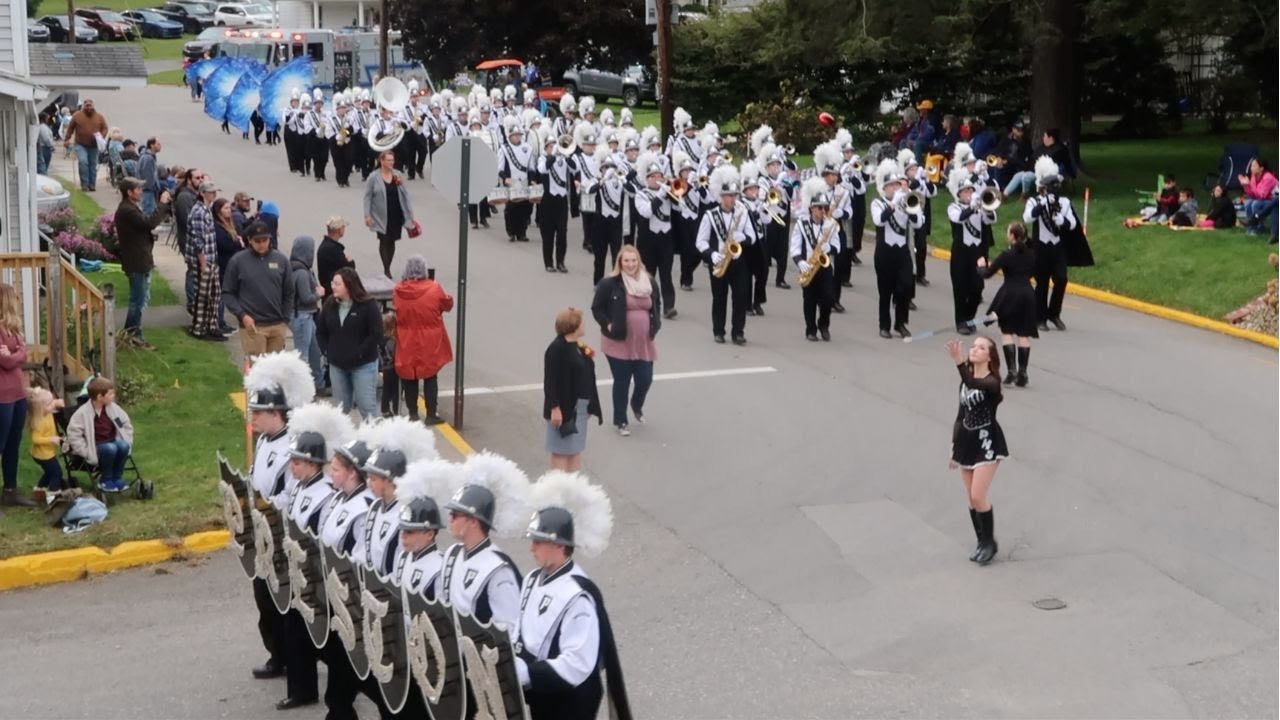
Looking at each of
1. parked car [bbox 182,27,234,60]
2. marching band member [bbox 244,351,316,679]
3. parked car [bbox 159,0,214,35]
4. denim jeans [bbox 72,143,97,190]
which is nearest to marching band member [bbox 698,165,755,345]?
marching band member [bbox 244,351,316,679]

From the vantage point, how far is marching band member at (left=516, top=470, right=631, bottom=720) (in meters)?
6.80

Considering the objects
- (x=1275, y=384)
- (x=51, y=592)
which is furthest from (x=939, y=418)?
(x=51, y=592)

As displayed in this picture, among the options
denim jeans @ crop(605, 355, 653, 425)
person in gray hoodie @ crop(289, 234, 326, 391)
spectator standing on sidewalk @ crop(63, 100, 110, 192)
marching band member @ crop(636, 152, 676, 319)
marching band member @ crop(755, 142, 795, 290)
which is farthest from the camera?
spectator standing on sidewalk @ crop(63, 100, 110, 192)

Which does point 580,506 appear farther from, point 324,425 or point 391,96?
point 391,96

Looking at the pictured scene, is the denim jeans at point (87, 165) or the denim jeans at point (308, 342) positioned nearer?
the denim jeans at point (308, 342)

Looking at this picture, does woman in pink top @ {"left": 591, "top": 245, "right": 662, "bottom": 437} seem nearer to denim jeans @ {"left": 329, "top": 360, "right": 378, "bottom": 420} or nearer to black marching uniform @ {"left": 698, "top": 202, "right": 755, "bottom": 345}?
denim jeans @ {"left": 329, "top": 360, "right": 378, "bottom": 420}

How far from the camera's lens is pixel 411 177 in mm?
31641

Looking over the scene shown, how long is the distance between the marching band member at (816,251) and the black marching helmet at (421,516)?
11.2 m

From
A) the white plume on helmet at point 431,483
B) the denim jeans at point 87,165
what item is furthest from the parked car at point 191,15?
the white plume on helmet at point 431,483

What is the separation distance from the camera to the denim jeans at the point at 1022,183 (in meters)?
26.1

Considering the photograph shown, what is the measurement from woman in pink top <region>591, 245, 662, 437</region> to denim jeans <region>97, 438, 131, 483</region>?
3.94 m

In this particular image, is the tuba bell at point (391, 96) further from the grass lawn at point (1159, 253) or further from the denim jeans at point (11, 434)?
the denim jeans at point (11, 434)

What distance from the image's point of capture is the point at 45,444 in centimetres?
1247

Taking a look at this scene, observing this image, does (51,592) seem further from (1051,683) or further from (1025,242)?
(1025,242)
